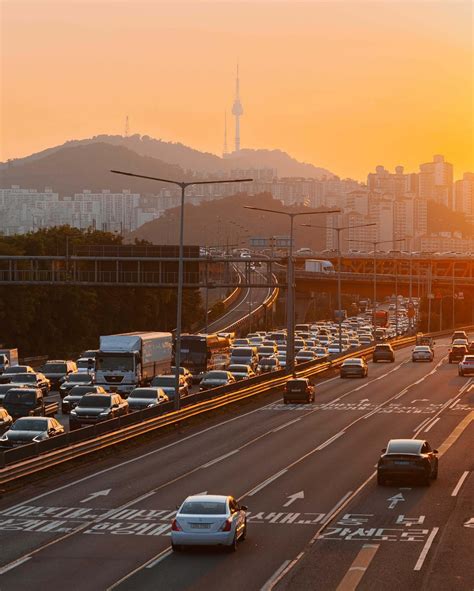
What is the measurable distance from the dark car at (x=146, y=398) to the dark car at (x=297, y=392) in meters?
12.1

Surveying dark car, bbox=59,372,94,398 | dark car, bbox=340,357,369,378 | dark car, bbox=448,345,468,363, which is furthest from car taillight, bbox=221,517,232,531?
dark car, bbox=448,345,468,363

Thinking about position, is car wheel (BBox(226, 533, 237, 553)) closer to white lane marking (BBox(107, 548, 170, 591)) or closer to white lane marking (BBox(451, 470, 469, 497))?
white lane marking (BBox(107, 548, 170, 591))

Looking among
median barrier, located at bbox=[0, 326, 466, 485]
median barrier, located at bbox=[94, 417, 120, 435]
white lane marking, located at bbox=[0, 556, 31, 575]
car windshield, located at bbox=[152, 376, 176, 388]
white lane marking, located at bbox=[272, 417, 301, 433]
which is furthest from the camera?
car windshield, located at bbox=[152, 376, 176, 388]

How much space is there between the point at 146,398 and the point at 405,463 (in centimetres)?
2226

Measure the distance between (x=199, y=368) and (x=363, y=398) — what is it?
16.1 meters

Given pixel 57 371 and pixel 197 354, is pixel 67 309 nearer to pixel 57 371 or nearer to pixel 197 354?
pixel 197 354

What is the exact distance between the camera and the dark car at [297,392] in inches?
2985

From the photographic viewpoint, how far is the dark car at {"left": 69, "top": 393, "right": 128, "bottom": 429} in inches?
2296

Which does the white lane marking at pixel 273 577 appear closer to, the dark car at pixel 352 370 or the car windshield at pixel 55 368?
the car windshield at pixel 55 368

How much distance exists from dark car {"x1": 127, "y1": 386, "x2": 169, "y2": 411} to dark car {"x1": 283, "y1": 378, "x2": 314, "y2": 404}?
1211 cm

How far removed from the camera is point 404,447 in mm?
44375

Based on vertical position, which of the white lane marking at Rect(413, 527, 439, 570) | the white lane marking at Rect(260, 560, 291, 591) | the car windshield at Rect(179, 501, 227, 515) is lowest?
the white lane marking at Rect(260, 560, 291, 591)

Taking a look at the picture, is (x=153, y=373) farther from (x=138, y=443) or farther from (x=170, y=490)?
(x=170, y=490)

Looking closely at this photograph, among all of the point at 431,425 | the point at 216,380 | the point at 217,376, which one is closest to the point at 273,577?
the point at 431,425
